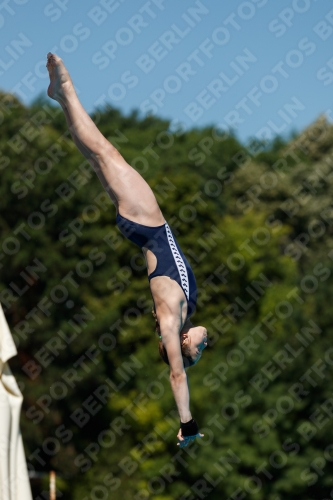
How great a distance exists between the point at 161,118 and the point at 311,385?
2559 centimetres

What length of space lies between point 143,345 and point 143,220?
788 inches

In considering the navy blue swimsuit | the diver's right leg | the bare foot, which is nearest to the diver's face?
the navy blue swimsuit

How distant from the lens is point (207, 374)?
23109 millimetres

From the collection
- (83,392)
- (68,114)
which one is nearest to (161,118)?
(83,392)

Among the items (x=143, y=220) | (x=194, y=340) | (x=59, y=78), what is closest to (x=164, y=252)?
(x=143, y=220)

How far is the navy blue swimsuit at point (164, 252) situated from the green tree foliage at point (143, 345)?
16.4 metres

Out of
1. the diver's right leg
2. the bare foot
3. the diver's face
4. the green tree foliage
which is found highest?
the bare foot

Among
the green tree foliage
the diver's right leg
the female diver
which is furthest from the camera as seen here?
the green tree foliage

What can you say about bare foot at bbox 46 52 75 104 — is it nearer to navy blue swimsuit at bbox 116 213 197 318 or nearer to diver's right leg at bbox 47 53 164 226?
diver's right leg at bbox 47 53 164 226

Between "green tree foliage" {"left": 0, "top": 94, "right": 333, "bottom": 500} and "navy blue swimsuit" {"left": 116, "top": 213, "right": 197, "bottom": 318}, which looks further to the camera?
"green tree foliage" {"left": 0, "top": 94, "right": 333, "bottom": 500}

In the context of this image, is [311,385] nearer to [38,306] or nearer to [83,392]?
[83,392]

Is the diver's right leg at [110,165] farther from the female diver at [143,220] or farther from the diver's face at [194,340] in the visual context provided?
the diver's face at [194,340]

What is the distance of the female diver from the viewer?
598cm

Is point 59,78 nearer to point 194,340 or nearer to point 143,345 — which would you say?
point 194,340
